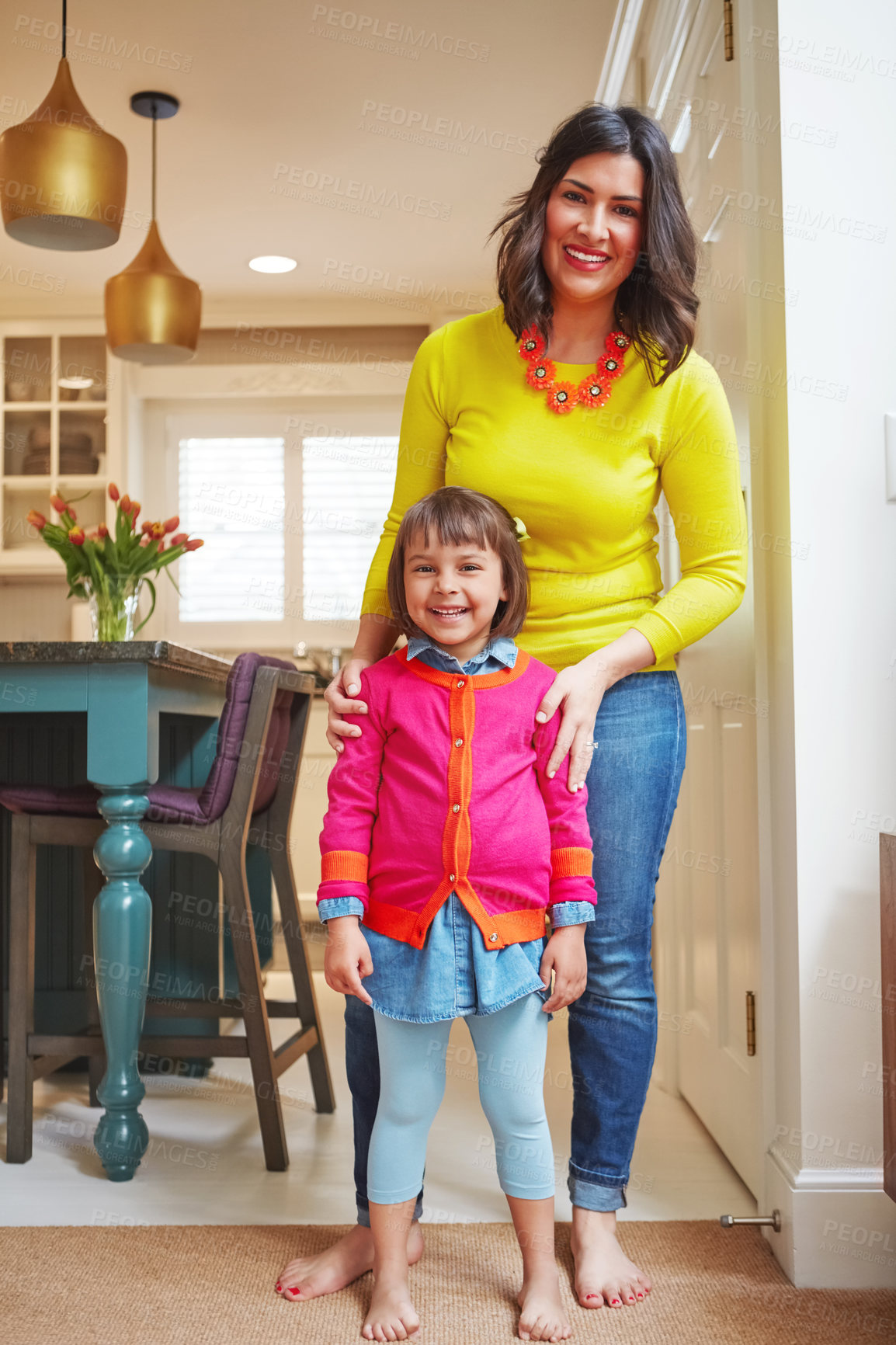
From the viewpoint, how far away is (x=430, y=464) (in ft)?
4.93

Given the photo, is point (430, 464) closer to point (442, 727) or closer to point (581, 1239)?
point (442, 727)

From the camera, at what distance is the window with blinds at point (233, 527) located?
4551mm

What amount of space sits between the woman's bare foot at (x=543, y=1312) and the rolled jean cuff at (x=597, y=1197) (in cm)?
13

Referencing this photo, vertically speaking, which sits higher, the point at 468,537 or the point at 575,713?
the point at 468,537

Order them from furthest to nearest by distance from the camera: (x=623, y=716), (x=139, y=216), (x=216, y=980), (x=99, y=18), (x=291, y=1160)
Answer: (x=139, y=216) → (x=99, y=18) → (x=216, y=980) → (x=291, y=1160) → (x=623, y=716)

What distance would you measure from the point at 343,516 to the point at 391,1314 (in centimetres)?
357

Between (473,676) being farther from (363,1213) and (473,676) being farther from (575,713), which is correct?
(363,1213)

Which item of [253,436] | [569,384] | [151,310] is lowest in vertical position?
[569,384]

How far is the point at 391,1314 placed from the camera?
4.26 feet

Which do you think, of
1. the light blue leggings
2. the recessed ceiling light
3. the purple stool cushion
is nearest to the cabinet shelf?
the recessed ceiling light

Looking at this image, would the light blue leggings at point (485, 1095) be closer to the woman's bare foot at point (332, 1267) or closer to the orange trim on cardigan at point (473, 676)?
the woman's bare foot at point (332, 1267)

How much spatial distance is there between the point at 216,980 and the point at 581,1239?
4.00 ft

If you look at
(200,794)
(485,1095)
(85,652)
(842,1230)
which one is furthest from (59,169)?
(842,1230)

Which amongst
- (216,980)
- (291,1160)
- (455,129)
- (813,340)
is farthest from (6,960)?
(455,129)
